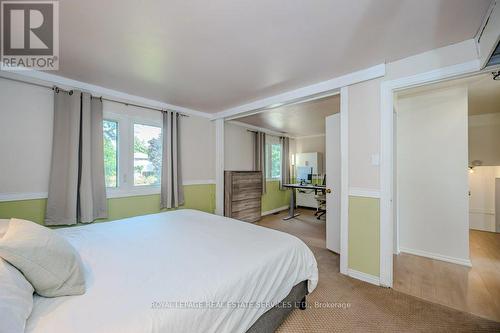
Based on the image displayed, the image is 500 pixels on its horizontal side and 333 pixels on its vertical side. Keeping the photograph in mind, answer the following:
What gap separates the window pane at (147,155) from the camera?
3.17m

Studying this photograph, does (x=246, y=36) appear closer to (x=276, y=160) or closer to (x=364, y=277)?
(x=364, y=277)

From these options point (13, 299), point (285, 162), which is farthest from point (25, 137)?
point (285, 162)

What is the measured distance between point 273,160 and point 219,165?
2225 millimetres

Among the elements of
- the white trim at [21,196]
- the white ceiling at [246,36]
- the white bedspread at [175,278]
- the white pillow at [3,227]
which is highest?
the white ceiling at [246,36]

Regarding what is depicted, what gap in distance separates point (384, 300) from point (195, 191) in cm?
313

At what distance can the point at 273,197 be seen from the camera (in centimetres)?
583

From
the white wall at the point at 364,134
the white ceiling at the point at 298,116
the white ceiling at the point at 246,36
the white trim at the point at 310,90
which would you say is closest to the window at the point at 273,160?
the white ceiling at the point at 298,116

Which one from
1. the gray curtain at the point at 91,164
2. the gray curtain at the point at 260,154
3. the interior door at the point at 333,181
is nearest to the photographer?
the gray curtain at the point at 91,164

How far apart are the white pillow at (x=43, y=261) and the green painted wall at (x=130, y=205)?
1739 mm

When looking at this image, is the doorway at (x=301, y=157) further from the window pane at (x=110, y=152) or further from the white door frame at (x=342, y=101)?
the window pane at (x=110, y=152)

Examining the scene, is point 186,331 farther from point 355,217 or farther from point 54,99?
point 54,99

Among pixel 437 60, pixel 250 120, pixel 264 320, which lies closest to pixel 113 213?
pixel 264 320

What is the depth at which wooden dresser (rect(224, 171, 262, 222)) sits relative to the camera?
430 cm

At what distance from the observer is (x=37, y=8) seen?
144 cm
